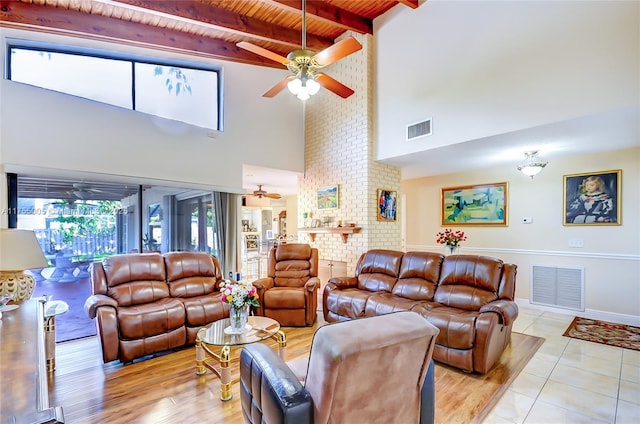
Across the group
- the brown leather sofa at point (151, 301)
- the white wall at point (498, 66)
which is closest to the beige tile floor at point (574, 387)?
the white wall at point (498, 66)

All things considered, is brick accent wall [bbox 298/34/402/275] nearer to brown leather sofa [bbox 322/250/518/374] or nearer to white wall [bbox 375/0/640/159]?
white wall [bbox 375/0/640/159]

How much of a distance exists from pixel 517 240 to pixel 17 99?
7.10m

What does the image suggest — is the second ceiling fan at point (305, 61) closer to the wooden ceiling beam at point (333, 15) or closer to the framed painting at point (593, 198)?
the wooden ceiling beam at point (333, 15)

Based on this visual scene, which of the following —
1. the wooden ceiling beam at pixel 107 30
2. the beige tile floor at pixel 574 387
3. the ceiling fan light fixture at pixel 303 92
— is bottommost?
the beige tile floor at pixel 574 387

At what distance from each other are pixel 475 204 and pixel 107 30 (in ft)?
20.4

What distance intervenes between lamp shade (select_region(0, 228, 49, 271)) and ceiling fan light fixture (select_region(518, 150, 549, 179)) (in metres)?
5.29

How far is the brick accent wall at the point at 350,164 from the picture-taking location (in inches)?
199

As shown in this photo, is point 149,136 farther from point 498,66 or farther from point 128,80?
point 498,66

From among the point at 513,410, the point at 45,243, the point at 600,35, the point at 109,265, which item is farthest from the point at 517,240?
the point at 45,243

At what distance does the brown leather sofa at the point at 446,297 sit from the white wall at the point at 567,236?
213cm

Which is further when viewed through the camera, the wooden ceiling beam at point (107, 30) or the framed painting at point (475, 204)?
the framed painting at point (475, 204)

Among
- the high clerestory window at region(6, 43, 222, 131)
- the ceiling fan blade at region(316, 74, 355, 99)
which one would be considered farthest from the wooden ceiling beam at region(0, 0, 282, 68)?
the ceiling fan blade at region(316, 74, 355, 99)

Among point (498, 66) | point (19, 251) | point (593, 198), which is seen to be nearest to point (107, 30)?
point (19, 251)

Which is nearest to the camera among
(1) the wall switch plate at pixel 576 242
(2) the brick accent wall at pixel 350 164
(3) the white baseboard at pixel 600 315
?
(3) the white baseboard at pixel 600 315
